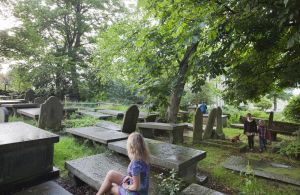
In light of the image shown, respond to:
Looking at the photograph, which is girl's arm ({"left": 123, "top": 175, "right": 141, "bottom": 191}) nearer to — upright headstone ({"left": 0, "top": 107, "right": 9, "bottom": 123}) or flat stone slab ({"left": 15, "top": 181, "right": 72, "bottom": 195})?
flat stone slab ({"left": 15, "top": 181, "right": 72, "bottom": 195})

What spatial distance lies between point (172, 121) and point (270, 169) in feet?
14.1

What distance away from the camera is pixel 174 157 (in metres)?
4.52

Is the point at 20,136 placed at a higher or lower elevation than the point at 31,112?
higher

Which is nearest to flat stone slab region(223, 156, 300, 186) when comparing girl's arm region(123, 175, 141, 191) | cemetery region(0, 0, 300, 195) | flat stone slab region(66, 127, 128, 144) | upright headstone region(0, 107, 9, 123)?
cemetery region(0, 0, 300, 195)

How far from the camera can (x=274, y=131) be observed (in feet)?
37.4

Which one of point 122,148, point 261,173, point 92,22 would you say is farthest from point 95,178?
point 92,22

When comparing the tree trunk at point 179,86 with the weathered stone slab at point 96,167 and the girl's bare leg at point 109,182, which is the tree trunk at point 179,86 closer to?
the weathered stone slab at point 96,167

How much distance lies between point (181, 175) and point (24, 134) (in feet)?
9.49

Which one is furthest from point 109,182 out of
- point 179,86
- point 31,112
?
point 31,112

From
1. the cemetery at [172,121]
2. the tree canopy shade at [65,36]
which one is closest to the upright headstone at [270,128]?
the cemetery at [172,121]

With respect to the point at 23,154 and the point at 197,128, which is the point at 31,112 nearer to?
the point at 197,128

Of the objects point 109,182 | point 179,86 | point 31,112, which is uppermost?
point 179,86

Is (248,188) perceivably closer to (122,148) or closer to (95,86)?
(122,148)

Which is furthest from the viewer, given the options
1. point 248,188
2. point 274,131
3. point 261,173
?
point 274,131
